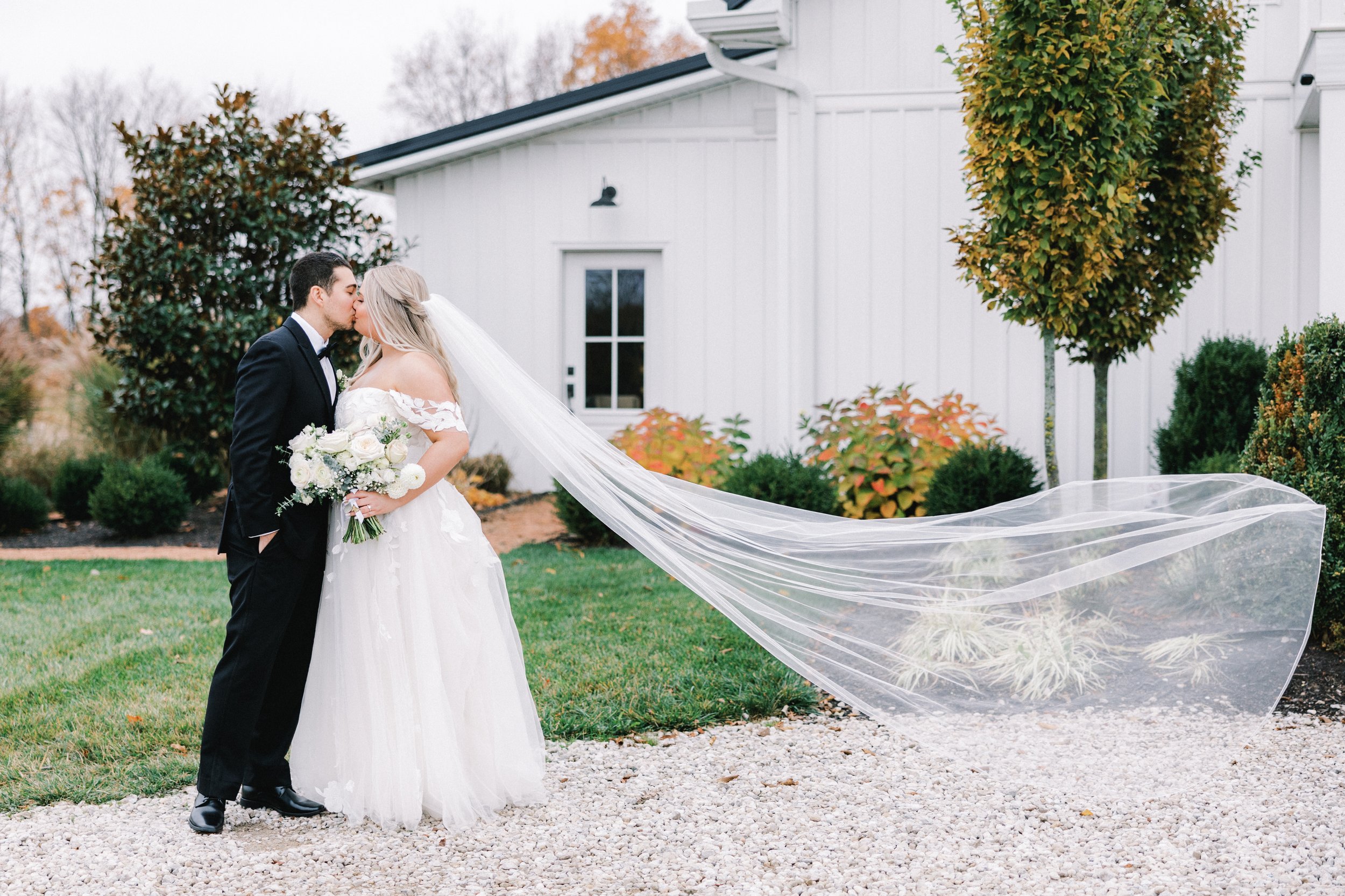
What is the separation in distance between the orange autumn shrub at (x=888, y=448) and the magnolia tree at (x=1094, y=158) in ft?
4.44

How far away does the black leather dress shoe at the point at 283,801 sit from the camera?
145 inches

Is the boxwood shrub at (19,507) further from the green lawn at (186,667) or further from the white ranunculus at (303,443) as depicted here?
the white ranunculus at (303,443)

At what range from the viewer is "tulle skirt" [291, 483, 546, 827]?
358 cm

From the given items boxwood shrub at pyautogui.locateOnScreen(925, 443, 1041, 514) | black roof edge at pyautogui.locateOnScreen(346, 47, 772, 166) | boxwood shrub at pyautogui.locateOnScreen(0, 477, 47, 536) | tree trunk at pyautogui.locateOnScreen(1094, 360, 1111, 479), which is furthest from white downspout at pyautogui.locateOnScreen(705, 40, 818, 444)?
boxwood shrub at pyautogui.locateOnScreen(0, 477, 47, 536)

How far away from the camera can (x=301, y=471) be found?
344 centimetres

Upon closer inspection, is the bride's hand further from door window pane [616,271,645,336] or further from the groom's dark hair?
door window pane [616,271,645,336]

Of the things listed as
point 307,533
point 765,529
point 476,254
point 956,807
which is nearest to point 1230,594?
point 956,807

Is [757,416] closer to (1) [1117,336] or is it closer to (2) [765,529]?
(1) [1117,336]

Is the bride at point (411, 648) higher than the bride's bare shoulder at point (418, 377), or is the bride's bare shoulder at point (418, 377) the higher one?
the bride's bare shoulder at point (418, 377)

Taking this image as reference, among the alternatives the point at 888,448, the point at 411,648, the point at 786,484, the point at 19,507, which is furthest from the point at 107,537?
the point at 411,648

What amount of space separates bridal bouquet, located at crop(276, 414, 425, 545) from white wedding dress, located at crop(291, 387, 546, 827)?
0.10 meters

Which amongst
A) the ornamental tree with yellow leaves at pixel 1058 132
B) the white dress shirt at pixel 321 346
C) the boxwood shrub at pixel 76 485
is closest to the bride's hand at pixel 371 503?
the white dress shirt at pixel 321 346

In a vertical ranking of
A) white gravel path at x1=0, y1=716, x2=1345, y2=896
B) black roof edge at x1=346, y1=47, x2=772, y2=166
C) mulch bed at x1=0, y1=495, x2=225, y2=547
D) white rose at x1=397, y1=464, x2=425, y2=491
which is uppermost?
black roof edge at x1=346, y1=47, x2=772, y2=166

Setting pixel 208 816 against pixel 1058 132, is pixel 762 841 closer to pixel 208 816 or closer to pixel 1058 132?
pixel 208 816
